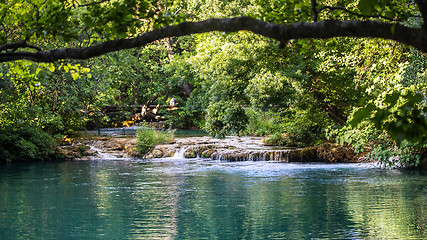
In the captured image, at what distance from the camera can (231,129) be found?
1902 cm

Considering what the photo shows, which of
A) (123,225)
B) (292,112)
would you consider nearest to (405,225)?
(123,225)

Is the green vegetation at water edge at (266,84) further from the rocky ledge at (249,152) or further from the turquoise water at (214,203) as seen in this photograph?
the turquoise water at (214,203)

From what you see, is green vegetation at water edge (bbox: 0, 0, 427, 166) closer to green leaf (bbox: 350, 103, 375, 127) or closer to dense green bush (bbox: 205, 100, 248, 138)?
dense green bush (bbox: 205, 100, 248, 138)

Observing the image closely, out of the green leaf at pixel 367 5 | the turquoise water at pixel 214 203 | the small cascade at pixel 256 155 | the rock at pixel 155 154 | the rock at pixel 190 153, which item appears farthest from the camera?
the rock at pixel 155 154

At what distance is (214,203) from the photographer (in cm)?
1097

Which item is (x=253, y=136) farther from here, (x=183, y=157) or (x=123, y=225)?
(x=123, y=225)

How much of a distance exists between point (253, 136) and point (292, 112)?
6.12 metres

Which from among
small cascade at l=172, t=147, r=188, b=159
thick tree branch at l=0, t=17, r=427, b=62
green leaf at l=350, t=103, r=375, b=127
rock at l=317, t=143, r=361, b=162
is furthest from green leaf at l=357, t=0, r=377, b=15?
small cascade at l=172, t=147, r=188, b=159

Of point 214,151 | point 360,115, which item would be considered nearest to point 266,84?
point 214,151

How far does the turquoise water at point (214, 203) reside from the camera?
8391mm

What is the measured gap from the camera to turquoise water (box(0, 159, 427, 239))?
8391mm

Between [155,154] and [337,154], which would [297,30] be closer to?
[337,154]

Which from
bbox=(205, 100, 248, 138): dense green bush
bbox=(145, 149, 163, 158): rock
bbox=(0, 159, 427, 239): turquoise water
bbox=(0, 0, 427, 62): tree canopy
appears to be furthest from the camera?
bbox=(145, 149, 163, 158): rock

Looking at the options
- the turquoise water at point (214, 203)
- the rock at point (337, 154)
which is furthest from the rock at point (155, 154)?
the rock at point (337, 154)
